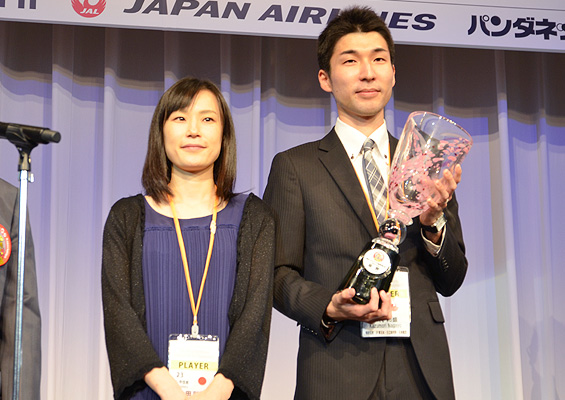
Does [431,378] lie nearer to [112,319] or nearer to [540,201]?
[112,319]

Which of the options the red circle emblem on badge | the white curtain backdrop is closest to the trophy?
the red circle emblem on badge

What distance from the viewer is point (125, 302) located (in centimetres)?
175

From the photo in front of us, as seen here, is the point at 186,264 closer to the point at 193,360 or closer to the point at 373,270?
the point at 193,360

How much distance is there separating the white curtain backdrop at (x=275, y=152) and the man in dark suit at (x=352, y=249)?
58.0 inches

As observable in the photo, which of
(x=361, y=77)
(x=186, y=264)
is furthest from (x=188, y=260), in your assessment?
(x=361, y=77)

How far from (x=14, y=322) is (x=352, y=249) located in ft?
3.05

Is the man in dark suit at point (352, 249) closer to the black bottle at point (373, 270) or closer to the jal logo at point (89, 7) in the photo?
the black bottle at point (373, 270)

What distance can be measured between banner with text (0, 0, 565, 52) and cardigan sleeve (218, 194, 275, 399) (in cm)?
147

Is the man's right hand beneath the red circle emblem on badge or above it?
beneath

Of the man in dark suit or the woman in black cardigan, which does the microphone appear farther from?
the man in dark suit

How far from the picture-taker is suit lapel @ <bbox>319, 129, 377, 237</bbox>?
1.93m

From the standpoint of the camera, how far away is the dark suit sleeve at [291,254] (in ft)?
6.00

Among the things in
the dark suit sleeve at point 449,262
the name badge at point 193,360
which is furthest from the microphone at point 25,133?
the dark suit sleeve at point 449,262

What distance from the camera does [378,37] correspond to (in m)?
2.14
